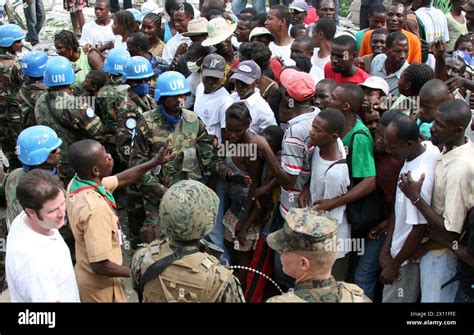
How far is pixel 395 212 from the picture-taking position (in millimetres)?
4469

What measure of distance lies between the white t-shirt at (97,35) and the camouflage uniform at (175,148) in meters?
4.10

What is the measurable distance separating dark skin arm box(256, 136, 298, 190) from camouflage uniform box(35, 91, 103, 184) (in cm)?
173

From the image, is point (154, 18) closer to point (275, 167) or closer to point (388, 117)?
point (275, 167)

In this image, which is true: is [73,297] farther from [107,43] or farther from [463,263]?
[107,43]

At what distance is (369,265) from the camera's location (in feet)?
16.0

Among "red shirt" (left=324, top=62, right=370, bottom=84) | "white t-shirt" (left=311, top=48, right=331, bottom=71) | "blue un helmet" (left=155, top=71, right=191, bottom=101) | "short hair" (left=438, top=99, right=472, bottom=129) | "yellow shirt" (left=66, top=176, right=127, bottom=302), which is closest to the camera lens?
"yellow shirt" (left=66, top=176, right=127, bottom=302)

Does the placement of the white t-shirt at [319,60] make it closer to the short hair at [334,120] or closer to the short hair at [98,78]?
the short hair at [98,78]

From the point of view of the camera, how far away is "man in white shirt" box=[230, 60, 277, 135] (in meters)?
5.54

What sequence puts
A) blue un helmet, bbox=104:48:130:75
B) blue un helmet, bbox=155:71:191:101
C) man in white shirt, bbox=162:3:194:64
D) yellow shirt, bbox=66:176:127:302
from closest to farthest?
yellow shirt, bbox=66:176:127:302 < blue un helmet, bbox=155:71:191:101 < blue un helmet, bbox=104:48:130:75 < man in white shirt, bbox=162:3:194:64

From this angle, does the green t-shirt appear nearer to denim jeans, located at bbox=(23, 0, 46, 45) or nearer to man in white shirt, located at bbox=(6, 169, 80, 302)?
man in white shirt, located at bbox=(6, 169, 80, 302)

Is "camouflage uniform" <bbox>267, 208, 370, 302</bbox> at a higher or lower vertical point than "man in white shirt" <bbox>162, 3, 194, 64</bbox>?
higher

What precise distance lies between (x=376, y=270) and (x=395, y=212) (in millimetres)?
632

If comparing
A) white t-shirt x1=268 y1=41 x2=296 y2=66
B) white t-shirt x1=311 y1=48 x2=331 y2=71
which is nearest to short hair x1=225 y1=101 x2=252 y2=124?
white t-shirt x1=311 y1=48 x2=331 y2=71

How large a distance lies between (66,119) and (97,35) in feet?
11.8
